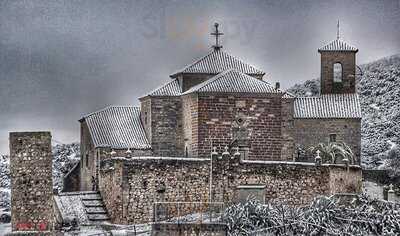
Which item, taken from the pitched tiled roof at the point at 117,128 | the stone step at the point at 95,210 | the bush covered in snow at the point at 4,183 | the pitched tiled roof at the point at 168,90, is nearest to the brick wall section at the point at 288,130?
the pitched tiled roof at the point at 168,90

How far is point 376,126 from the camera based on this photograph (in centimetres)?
8900

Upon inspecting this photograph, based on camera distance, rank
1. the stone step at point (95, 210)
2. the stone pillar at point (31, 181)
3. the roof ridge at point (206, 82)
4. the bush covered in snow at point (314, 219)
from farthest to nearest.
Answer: the roof ridge at point (206, 82) → the stone step at point (95, 210) → the stone pillar at point (31, 181) → the bush covered in snow at point (314, 219)

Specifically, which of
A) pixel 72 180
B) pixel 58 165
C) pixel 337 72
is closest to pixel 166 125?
pixel 72 180

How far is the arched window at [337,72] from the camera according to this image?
6172 centimetres

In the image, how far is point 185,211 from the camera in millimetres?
43625

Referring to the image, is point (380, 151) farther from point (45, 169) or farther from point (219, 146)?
point (45, 169)

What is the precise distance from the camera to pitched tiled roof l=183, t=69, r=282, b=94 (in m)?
48.9

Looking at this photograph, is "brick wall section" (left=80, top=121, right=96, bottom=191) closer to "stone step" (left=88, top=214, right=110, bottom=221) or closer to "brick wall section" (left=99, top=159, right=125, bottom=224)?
"brick wall section" (left=99, top=159, right=125, bottom=224)

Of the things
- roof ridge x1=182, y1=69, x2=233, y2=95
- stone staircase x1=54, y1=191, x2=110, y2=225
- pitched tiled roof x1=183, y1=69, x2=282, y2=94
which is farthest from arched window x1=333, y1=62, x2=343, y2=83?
stone staircase x1=54, y1=191, x2=110, y2=225

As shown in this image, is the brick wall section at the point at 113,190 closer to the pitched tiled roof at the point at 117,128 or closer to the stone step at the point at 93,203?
the stone step at the point at 93,203

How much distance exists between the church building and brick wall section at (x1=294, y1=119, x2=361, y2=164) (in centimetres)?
5

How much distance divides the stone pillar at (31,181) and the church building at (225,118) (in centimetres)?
603

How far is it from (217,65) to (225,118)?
5.69m

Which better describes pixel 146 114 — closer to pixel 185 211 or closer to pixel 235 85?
pixel 235 85
